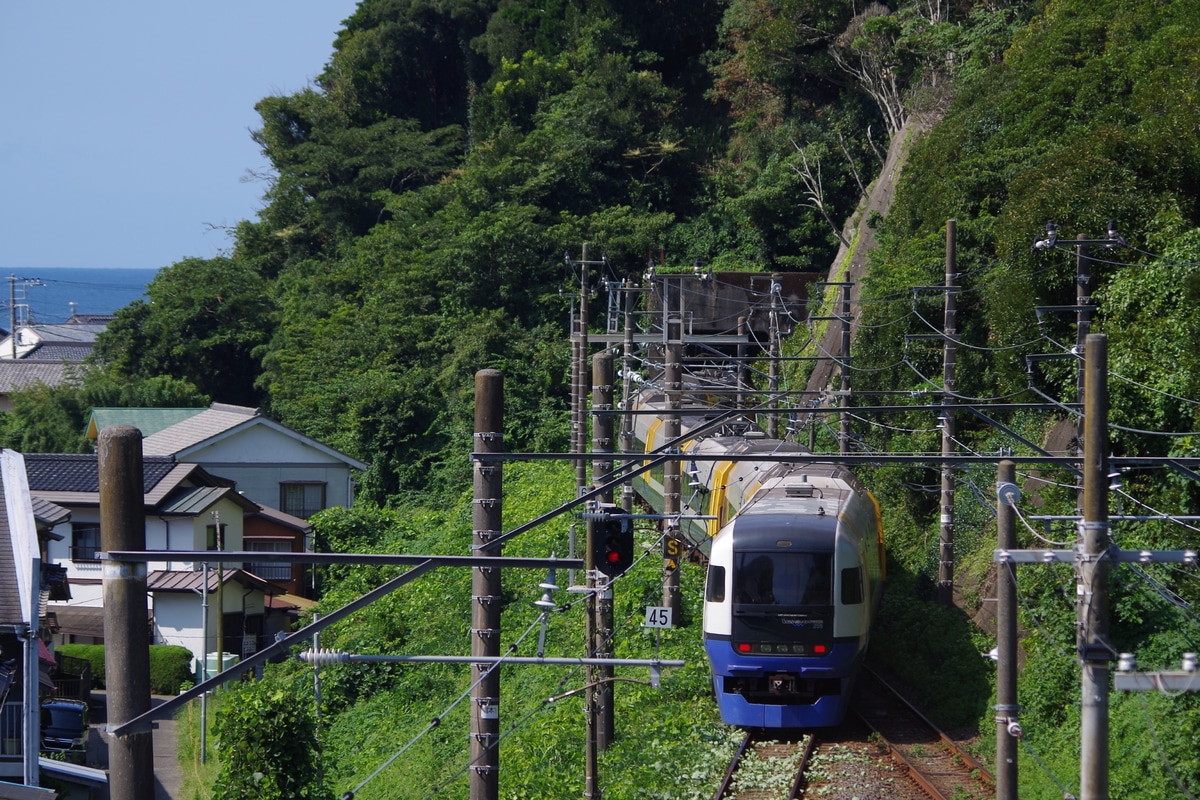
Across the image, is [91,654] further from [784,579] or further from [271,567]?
[784,579]

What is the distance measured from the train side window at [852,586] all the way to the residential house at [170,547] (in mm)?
17373

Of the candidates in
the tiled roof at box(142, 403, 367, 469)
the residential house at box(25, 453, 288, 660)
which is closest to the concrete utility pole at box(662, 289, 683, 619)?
the residential house at box(25, 453, 288, 660)

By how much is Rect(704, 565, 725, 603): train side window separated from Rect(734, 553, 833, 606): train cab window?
7.9 inches

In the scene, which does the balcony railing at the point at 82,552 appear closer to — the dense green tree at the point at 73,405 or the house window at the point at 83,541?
the house window at the point at 83,541

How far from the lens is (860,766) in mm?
13039

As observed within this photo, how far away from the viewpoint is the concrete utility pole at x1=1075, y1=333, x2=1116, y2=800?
5.83 meters

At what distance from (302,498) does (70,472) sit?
791cm

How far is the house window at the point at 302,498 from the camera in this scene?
36.0 metres

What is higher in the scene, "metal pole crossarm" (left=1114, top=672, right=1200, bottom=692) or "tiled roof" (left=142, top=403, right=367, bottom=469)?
"metal pole crossarm" (left=1114, top=672, right=1200, bottom=692)

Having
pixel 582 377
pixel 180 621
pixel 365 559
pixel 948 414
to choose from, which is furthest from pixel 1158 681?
pixel 180 621

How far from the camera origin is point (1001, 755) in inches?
368

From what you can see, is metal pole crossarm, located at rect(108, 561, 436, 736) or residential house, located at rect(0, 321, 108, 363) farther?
residential house, located at rect(0, 321, 108, 363)

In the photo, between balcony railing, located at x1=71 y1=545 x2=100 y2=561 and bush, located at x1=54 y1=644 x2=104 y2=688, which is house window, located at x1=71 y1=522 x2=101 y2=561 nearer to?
balcony railing, located at x1=71 y1=545 x2=100 y2=561

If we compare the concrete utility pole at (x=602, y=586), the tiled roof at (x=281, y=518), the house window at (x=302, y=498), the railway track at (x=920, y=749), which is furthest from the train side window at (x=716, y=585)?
the house window at (x=302, y=498)
